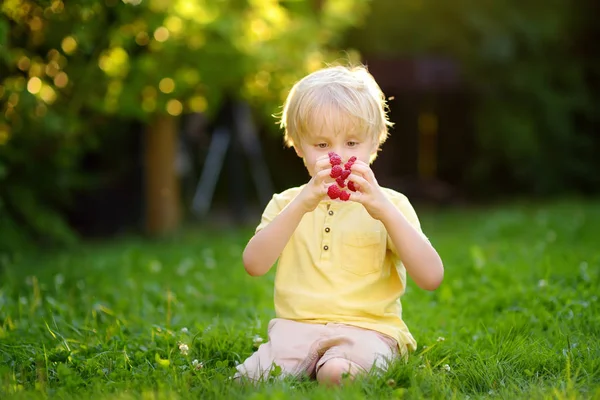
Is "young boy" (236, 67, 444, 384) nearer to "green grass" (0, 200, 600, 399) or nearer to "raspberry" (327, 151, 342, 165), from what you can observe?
"raspberry" (327, 151, 342, 165)

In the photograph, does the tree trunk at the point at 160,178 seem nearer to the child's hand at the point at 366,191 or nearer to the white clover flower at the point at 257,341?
the white clover flower at the point at 257,341

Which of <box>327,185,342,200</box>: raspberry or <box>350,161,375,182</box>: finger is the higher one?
<box>350,161,375,182</box>: finger

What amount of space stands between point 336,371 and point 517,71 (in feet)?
29.2

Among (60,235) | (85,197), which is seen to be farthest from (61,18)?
(85,197)

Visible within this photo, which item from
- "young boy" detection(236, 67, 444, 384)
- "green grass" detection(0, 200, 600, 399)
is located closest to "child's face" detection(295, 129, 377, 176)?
"young boy" detection(236, 67, 444, 384)

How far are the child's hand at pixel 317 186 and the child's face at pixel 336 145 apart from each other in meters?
0.09

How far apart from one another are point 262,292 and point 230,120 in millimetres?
4839

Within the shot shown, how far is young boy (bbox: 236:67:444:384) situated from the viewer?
8.38ft

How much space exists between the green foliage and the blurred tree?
3010 mm

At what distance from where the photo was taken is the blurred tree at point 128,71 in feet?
16.6

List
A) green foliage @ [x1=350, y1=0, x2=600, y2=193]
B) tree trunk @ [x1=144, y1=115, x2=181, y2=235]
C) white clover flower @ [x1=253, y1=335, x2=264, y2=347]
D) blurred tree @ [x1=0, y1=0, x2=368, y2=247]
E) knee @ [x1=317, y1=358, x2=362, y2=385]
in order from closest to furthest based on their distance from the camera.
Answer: knee @ [x1=317, y1=358, x2=362, y2=385] → white clover flower @ [x1=253, y1=335, x2=264, y2=347] → blurred tree @ [x1=0, y1=0, x2=368, y2=247] → tree trunk @ [x1=144, y1=115, x2=181, y2=235] → green foliage @ [x1=350, y1=0, x2=600, y2=193]

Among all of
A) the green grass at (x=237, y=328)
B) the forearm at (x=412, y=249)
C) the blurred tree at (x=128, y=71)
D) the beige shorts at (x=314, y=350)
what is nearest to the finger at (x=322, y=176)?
the forearm at (x=412, y=249)

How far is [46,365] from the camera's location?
275 centimetres

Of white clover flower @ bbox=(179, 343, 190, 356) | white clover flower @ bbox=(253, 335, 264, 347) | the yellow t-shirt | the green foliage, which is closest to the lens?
the yellow t-shirt
